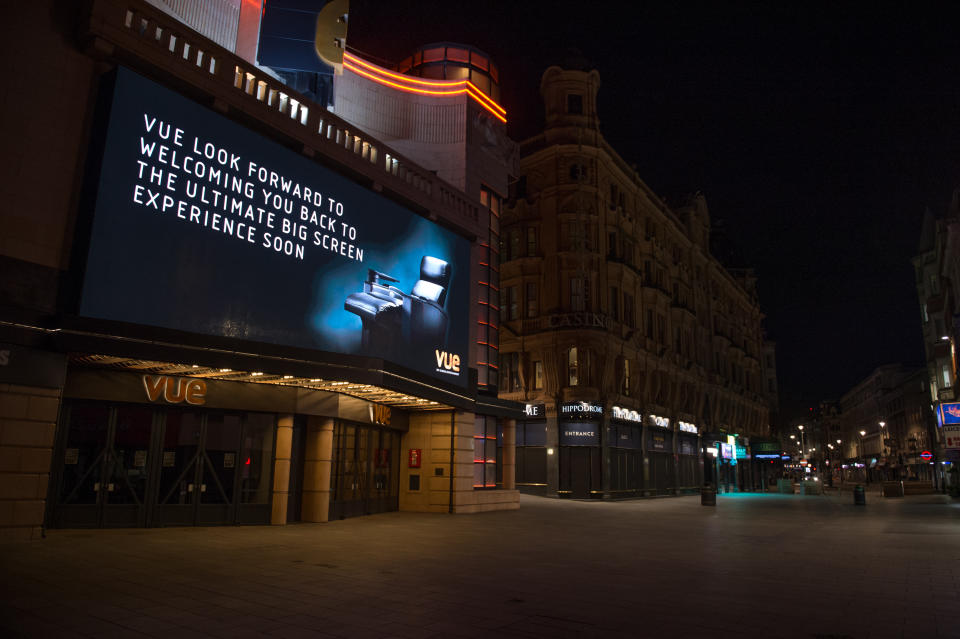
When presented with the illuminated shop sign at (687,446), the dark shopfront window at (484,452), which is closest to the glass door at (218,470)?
the dark shopfront window at (484,452)

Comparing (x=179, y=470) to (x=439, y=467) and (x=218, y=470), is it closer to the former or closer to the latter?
(x=218, y=470)

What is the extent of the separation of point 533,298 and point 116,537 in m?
31.4

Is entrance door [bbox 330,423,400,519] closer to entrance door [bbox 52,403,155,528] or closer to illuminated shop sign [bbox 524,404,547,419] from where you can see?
entrance door [bbox 52,403,155,528]

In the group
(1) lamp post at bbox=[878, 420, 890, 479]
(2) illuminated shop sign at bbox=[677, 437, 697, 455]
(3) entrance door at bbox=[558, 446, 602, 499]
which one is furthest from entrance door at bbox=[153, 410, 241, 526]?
(1) lamp post at bbox=[878, 420, 890, 479]

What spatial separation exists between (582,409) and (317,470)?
22181 millimetres

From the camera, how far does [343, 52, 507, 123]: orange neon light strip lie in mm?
27641

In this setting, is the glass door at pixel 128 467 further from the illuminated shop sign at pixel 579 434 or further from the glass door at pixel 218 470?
the illuminated shop sign at pixel 579 434

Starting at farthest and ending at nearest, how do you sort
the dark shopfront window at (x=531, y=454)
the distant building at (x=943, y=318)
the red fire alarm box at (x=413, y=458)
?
the dark shopfront window at (x=531, y=454) → the distant building at (x=943, y=318) → the red fire alarm box at (x=413, y=458)

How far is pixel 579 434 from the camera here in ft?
130

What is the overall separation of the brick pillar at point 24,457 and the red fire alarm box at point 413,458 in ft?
46.1

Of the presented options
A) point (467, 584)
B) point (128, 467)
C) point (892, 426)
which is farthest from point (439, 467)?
point (892, 426)

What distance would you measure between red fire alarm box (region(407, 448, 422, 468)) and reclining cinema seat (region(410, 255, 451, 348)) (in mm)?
4513

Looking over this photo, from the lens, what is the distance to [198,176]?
17.0 meters

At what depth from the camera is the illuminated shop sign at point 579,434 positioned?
39.6 metres
